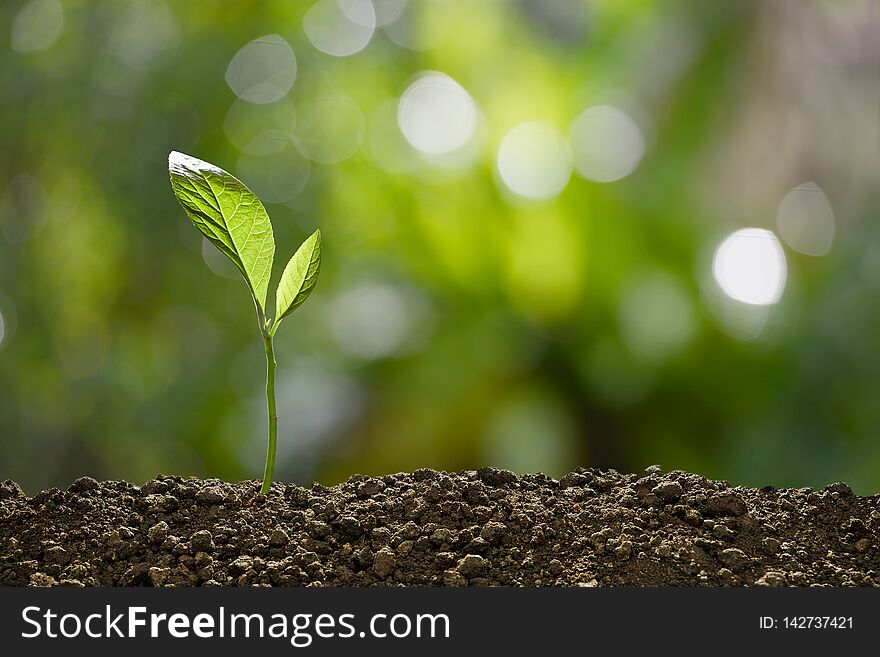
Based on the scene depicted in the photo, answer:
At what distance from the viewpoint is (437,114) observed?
145 cm

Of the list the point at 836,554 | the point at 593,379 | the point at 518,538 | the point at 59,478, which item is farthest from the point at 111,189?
the point at 836,554

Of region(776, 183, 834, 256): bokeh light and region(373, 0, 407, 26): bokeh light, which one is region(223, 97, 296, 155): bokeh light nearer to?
region(373, 0, 407, 26): bokeh light

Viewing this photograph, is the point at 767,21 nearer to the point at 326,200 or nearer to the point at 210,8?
the point at 326,200

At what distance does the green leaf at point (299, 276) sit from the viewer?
84 cm

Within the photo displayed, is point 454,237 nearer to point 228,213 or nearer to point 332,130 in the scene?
point 332,130

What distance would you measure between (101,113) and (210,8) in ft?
0.85

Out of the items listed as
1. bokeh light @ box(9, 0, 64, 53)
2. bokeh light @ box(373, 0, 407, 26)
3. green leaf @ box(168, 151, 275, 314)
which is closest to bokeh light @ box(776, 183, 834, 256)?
bokeh light @ box(373, 0, 407, 26)

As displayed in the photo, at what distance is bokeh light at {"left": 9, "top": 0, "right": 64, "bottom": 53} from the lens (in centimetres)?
149

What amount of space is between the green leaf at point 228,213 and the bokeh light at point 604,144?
0.73m

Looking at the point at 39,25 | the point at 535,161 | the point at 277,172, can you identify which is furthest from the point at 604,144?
the point at 39,25

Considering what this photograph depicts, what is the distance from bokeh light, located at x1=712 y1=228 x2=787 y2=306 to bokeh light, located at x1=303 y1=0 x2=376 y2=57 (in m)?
0.70

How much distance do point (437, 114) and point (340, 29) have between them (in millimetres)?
233

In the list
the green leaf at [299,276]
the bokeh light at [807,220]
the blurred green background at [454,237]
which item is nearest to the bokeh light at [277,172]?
the blurred green background at [454,237]

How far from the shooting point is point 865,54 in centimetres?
142
